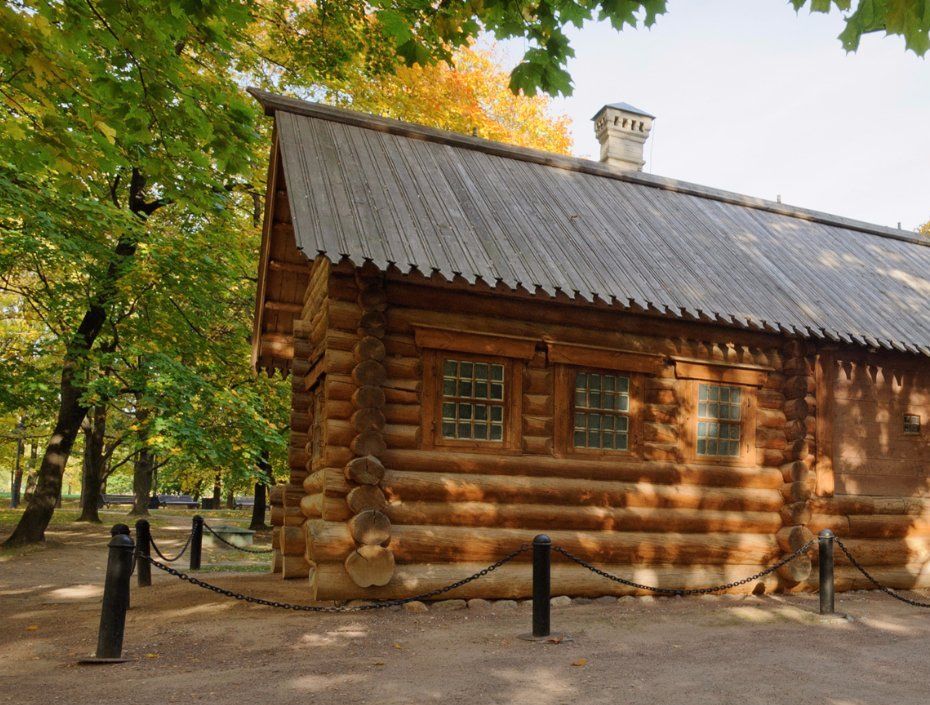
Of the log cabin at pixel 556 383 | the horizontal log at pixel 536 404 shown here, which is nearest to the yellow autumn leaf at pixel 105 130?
the log cabin at pixel 556 383

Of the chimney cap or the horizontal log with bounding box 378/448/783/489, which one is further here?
the chimney cap

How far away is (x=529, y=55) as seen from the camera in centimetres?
562

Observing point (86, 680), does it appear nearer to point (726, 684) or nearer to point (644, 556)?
point (726, 684)

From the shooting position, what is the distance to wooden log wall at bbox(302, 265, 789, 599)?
9.01m

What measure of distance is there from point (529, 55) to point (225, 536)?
15.0 metres

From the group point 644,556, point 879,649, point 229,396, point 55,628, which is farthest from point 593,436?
point 229,396

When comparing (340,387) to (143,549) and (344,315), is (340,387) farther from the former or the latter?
(143,549)

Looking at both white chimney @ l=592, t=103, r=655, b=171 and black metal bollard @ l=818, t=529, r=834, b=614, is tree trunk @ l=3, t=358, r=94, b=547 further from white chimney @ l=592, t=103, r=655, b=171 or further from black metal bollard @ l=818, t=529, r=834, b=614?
black metal bollard @ l=818, t=529, r=834, b=614

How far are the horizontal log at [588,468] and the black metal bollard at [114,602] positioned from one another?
10.8ft

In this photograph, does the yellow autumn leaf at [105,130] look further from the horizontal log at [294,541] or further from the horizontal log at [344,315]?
the horizontal log at [294,541]

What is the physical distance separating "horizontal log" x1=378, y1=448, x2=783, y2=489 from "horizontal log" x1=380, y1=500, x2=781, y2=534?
399 mm

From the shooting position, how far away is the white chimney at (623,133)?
1800 centimetres

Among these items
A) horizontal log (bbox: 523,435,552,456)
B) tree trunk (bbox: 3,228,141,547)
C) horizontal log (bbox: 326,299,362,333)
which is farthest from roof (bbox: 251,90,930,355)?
tree trunk (bbox: 3,228,141,547)

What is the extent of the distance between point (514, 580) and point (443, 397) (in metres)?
2.36
